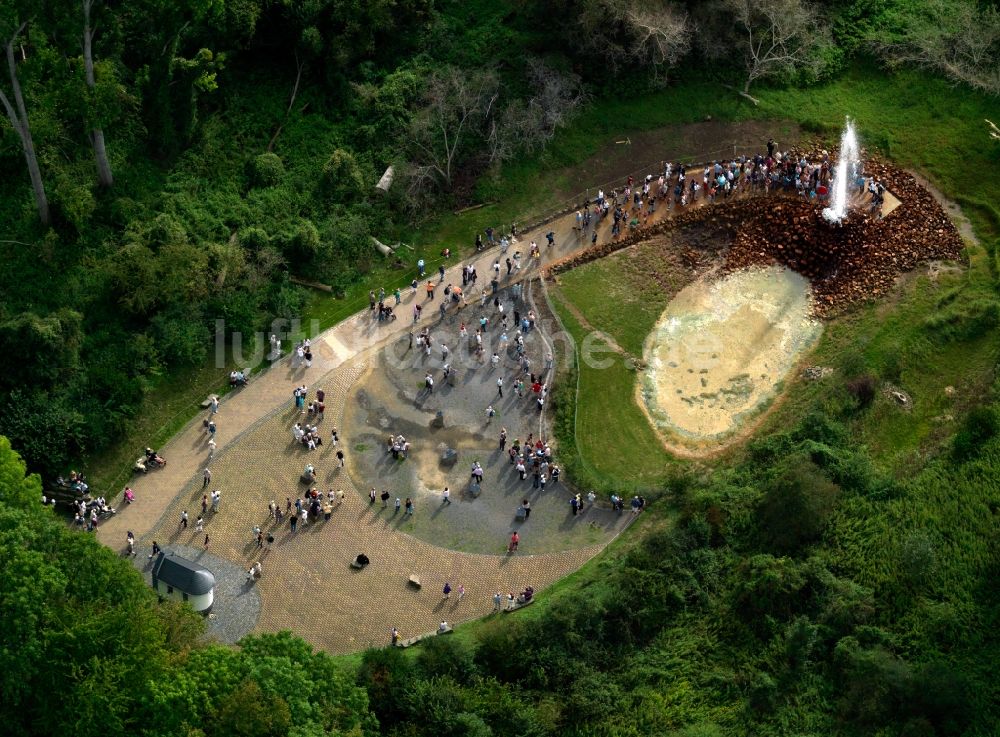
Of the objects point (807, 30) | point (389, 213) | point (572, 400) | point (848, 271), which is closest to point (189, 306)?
point (389, 213)

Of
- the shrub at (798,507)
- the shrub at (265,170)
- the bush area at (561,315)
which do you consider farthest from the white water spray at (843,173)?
the shrub at (265,170)

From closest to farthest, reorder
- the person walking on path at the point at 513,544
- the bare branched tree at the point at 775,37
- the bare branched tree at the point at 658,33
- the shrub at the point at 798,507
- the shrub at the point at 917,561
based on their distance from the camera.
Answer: the shrub at the point at 917,561
the shrub at the point at 798,507
the person walking on path at the point at 513,544
the bare branched tree at the point at 658,33
the bare branched tree at the point at 775,37

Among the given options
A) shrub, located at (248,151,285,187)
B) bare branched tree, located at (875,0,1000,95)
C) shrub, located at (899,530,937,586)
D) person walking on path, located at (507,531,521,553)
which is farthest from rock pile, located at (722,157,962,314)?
shrub, located at (248,151,285,187)

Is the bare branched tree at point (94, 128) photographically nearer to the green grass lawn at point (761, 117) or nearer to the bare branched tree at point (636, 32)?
the green grass lawn at point (761, 117)

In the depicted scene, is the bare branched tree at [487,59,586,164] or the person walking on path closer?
the person walking on path

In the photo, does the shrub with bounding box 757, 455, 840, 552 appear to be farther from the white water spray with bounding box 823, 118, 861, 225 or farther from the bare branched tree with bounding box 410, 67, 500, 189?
the bare branched tree with bounding box 410, 67, 500, 189
